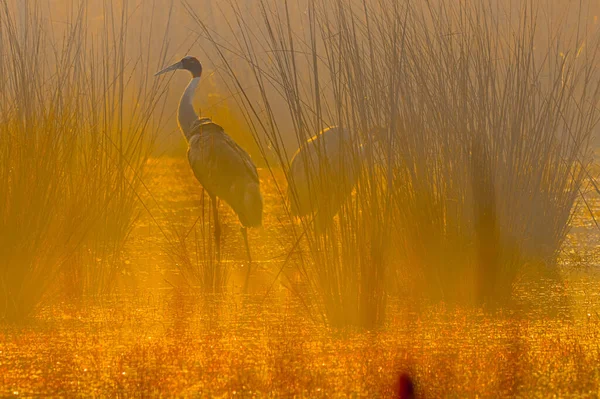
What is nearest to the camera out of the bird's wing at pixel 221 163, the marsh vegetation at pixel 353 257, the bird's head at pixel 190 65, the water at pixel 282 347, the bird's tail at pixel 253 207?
the water at pixel 282 347

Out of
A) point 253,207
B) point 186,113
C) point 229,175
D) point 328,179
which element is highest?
point 328,179

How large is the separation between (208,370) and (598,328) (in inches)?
53.9

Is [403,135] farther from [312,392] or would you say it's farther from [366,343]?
[312,392]

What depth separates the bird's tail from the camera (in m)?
5.94

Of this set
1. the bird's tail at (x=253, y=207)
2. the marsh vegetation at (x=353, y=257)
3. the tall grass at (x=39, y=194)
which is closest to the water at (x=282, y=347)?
the marsh vegetation at (x=353, y=257)

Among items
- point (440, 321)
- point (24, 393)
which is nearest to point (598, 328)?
point (440, 321)

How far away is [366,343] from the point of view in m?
3.43

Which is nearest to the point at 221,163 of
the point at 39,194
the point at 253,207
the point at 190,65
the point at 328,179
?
the point at 253,207

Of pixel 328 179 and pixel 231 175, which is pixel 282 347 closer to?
pixel 328 179

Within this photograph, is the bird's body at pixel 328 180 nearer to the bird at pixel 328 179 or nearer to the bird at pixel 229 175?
the bird at pixel 328 179

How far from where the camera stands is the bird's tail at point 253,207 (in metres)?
5.94

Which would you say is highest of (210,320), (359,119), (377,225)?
(359,119)

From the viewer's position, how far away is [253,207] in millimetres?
5945

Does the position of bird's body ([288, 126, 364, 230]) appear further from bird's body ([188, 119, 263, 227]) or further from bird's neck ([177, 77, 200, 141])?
bird's neck ([177, 77, 200, 141])
